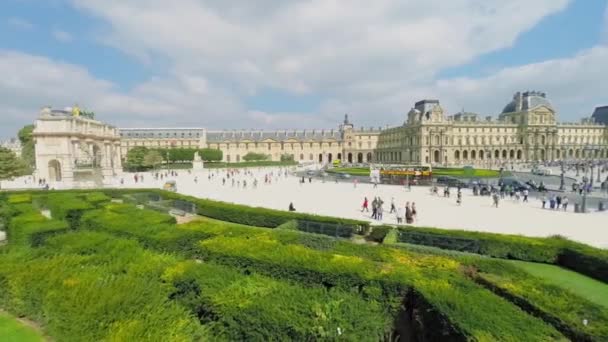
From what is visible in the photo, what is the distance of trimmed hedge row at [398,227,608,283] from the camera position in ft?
30.9

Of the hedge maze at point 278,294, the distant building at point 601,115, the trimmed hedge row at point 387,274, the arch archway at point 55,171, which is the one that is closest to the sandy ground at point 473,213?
the hedge maze at point 278,294

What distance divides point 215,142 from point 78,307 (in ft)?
370

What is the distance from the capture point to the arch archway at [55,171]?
44.9 metres

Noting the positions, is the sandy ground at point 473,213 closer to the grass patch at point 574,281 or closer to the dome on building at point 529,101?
the grass patch at point 574,281

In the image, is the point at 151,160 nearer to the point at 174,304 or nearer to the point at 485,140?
the point at 174,304

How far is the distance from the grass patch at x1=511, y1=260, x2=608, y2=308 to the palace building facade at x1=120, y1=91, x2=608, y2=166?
87273 millimetres

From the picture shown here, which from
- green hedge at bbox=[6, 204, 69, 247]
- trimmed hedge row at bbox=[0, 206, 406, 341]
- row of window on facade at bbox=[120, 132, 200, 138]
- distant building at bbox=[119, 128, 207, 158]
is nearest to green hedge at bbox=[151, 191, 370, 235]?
trimmed hedge row at bbox=[0, 206, 406, 341]

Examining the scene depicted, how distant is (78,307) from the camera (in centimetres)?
550

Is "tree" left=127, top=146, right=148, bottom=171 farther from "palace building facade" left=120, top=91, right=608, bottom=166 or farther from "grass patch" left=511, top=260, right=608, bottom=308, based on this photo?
"grass patch" left=511, top=260, right=608, bottom=308

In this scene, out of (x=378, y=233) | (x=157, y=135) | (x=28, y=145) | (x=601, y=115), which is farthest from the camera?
(x=601, y=115)

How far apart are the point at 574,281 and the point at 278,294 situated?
Result: 8.59m

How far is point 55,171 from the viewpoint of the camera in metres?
45.7

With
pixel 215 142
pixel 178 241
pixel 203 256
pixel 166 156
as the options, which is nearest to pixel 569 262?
pixel 203 256

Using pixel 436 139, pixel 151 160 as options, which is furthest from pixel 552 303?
pixel 436 139
